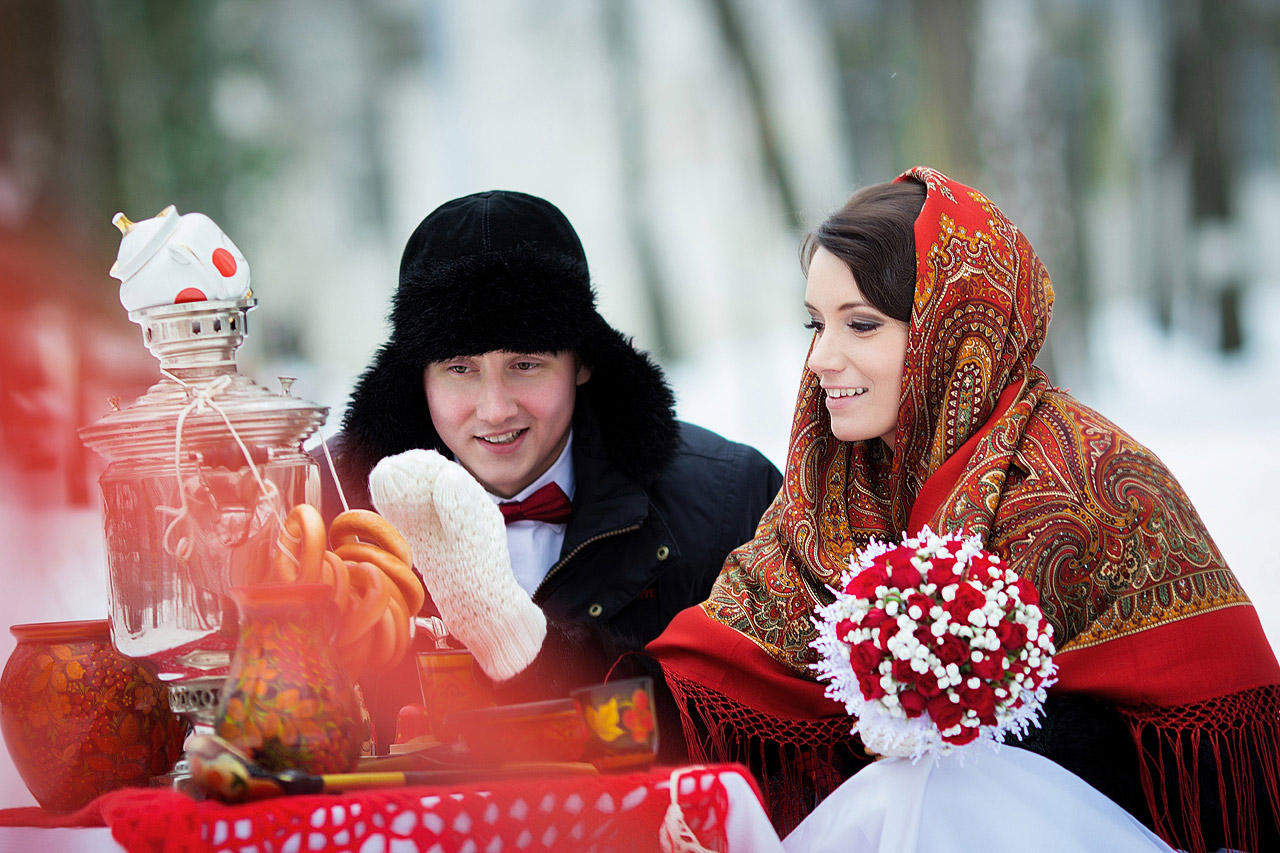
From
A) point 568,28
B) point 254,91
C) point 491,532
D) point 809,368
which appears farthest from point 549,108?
point 491,532

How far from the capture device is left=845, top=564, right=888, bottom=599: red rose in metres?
1.59

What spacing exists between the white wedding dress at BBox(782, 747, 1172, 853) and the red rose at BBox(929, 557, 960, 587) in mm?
258

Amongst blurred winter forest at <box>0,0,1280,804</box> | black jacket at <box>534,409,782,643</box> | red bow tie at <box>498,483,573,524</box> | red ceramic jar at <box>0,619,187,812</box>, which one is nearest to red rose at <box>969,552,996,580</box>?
black jacket at <box>534,409,782,643</box>

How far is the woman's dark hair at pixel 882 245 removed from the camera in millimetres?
1956

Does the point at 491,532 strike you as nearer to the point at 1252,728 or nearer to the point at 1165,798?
the point at 1165,798

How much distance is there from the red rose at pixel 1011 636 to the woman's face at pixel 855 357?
55 cm

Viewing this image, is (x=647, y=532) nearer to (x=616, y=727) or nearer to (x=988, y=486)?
(x=988, y=486)

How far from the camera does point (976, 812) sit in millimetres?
1537

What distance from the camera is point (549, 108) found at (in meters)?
4.11

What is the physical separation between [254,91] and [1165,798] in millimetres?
3809

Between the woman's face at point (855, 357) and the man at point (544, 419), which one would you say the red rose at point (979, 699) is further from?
the man at point (544, 419)

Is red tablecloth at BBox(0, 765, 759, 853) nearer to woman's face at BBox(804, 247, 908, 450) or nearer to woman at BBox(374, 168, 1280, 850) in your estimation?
woman at BBox(374, 168, 1280, 850)

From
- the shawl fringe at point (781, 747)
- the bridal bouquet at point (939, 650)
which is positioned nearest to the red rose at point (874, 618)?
the bridal bouquet at point (939, 650)

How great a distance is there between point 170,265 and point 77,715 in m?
0.63
